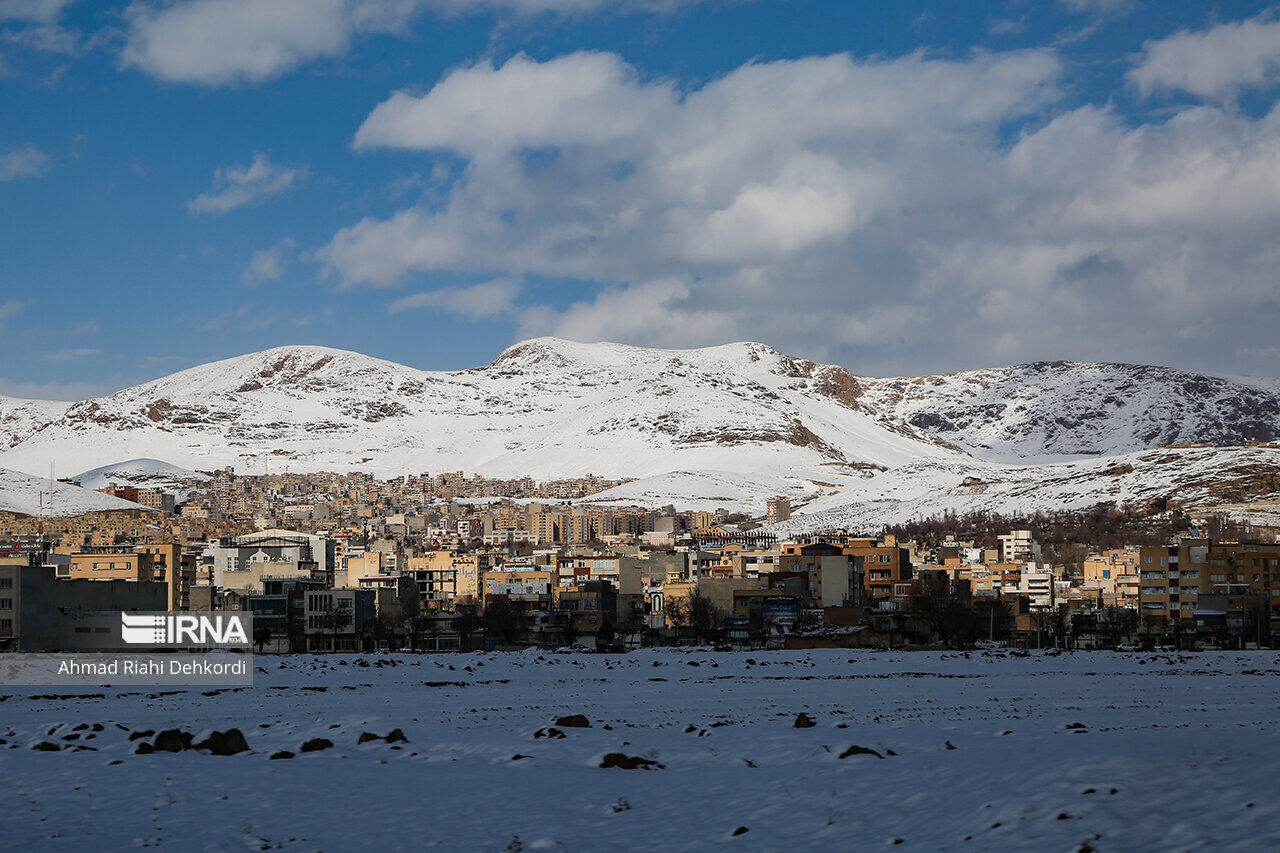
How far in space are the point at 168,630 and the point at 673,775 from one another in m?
64.3

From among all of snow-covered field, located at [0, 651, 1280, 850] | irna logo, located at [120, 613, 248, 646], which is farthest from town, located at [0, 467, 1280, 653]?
snow-covered field, located at [0, 651, 1280, 850]

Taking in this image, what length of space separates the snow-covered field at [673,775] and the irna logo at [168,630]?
125 feet

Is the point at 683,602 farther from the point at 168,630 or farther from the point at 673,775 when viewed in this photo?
the point at 673,775

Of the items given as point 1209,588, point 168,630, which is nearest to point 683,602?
point 1209,588

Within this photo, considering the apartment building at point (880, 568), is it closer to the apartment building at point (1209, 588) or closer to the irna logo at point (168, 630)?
the apartment building at point (1209, 588)

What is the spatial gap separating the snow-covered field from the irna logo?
38.0 metres

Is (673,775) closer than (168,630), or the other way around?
(673,775)

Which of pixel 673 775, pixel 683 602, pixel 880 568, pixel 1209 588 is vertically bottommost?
pixel 683 602

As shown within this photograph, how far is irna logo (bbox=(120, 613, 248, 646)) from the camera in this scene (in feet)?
262

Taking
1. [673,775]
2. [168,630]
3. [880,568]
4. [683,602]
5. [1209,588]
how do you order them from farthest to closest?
[880,568] → [683,602] → [1209,588] → [168,630] → [673,775]

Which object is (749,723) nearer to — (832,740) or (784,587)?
(832,740)

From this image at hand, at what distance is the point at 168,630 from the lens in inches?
3184

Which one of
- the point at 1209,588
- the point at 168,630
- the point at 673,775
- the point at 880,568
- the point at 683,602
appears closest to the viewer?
the point at 673,775

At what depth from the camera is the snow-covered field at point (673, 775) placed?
18.0 metres
